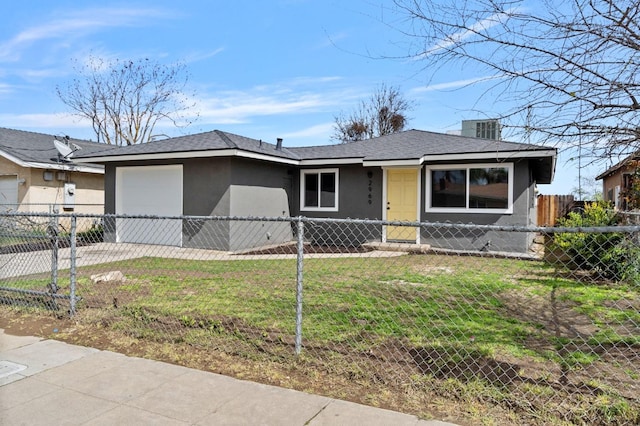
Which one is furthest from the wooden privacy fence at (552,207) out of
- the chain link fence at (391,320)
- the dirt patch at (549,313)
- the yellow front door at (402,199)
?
the dirt patch at (549,313)

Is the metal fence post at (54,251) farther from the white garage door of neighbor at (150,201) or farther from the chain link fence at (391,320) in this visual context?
the white garage door of neighbor at (150,201)

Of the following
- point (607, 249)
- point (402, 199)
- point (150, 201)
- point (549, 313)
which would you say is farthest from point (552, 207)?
point (150, 201)

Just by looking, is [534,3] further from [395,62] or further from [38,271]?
[38,271]

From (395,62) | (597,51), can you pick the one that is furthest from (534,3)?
(395,62)

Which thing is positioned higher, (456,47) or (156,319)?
(456,47)

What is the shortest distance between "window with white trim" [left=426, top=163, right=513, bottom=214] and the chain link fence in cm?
221

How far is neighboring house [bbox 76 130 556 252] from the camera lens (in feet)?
38.2

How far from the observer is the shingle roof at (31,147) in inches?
599

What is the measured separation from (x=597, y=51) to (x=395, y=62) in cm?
180

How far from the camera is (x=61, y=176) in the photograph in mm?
16375

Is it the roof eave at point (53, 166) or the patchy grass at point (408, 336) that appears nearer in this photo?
the patchy grass at point (408, 336)

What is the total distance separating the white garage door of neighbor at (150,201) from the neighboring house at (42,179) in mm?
2528

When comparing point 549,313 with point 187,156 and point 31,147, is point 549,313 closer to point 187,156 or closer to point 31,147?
point 187,156

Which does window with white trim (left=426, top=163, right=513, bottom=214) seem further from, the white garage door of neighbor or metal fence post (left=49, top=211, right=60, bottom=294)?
metal fence post (left=49, top=211, right=60, bottom=294)
